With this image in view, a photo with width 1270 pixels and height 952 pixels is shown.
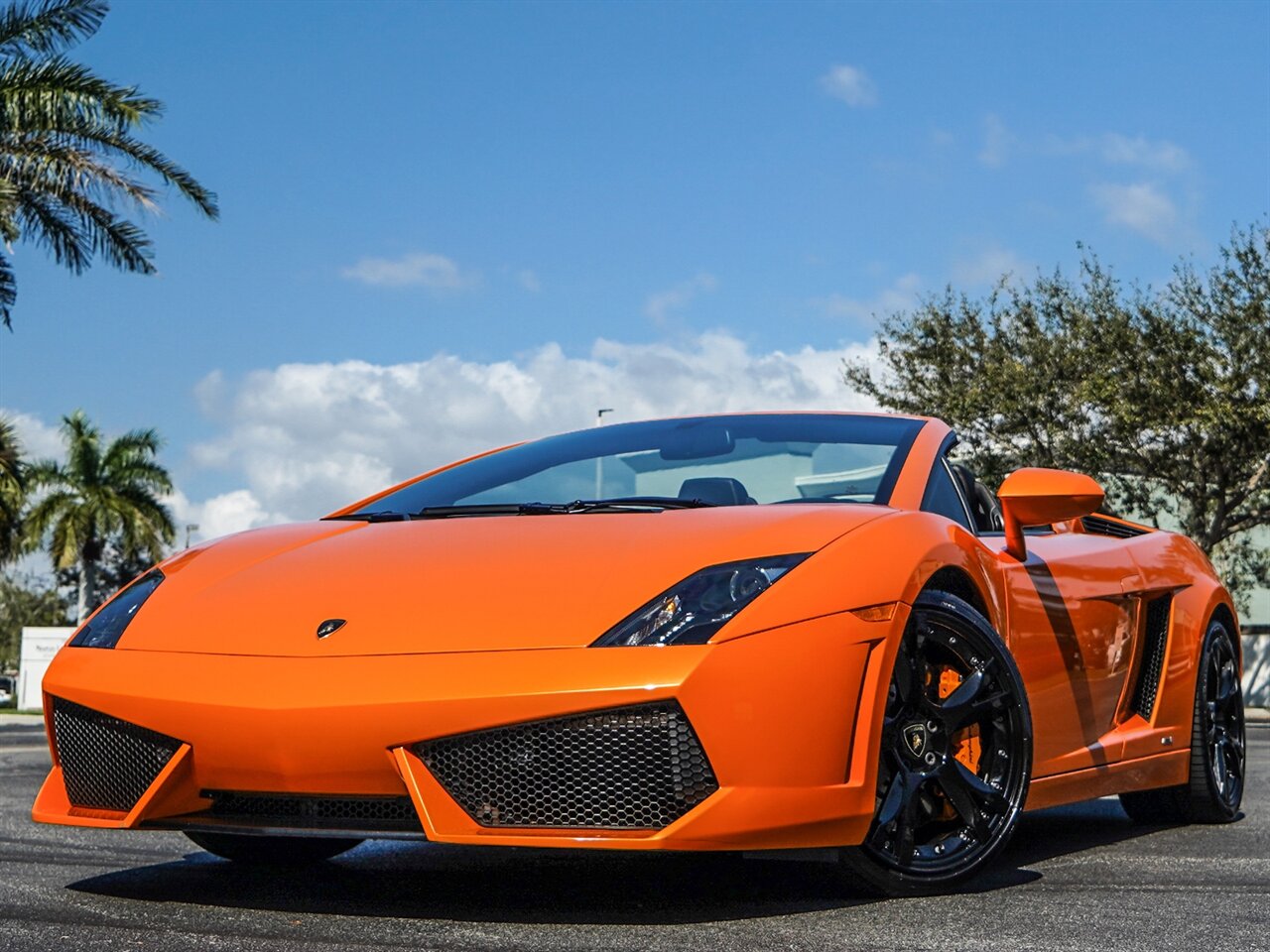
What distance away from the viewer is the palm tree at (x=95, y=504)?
41500 millimetres

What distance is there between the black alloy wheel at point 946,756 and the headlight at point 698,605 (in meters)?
0.44

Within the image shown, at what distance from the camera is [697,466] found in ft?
15.3

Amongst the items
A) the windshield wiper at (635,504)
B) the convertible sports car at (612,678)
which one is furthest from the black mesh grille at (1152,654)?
the windshield wiper at (635,504)

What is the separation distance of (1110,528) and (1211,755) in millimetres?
839

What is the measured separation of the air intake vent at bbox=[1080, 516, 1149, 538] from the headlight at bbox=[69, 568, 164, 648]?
3.12 m

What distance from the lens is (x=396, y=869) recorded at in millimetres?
4203

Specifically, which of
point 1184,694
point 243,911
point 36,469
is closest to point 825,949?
point 243,911

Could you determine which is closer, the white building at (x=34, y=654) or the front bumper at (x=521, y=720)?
the front bumper at (x=521, y=720)

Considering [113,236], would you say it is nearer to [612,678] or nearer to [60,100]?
[60,100]

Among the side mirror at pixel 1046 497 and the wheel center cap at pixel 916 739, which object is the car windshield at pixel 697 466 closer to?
the side mirror at pixel 1046 497

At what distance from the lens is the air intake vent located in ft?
18.0

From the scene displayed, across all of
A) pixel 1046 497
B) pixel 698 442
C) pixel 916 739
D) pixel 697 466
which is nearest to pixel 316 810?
pixel 916 739

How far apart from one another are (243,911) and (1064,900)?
5.92 feet

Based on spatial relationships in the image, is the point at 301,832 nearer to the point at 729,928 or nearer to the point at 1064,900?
the point at 729,928
